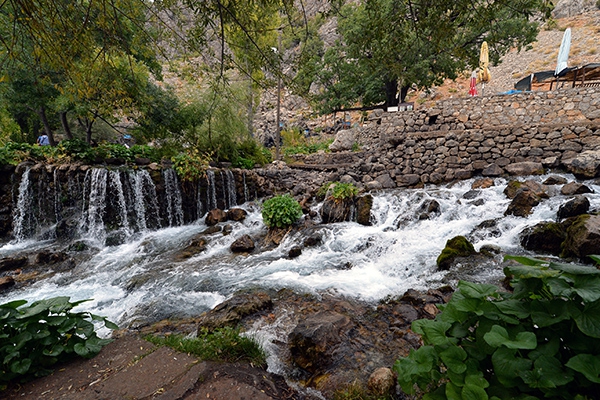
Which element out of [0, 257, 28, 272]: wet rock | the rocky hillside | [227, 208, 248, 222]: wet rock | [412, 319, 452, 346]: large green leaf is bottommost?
[0, 257, 28, 272]: wet rock

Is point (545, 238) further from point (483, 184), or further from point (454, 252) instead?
point (483, 184)

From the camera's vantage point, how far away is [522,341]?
3.67ft

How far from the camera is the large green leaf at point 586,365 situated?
100 cm

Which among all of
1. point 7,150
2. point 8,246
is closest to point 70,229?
point 8,246

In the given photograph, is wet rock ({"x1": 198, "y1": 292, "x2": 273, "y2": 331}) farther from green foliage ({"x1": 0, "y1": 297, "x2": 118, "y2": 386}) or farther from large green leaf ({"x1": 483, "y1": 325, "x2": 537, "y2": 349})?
large green leaf ({"x1": 483, "y1": 325, "x2": 537, "y2": 349})

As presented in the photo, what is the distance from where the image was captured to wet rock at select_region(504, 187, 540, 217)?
5.87m

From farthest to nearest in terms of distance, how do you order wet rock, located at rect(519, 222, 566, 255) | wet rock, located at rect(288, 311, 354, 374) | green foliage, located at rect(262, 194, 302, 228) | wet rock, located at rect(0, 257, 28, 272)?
1. green foliage, located at rect(262, 194, 302, 228)
2. wet rock, located at rect(0, 257, 28, 272)
3. wet rock, located at rect(519, 222, 566, 255)
4. wet rock, located at rect(288, 311, 354, 374)

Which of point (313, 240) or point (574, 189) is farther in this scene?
point (313, 240)

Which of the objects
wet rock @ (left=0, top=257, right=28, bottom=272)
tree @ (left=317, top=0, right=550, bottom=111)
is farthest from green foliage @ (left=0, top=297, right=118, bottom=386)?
wet rock @ (left=0, top=257, right=28, bottom=272)

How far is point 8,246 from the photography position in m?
8.02

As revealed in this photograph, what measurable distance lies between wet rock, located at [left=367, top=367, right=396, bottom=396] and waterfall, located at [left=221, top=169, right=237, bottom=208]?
941 centimetres

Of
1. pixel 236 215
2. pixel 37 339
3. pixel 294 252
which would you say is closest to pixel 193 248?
pixel 236 215

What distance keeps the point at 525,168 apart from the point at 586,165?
1381 millimetres

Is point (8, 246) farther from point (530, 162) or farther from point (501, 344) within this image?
point (530, 162)
